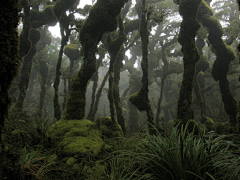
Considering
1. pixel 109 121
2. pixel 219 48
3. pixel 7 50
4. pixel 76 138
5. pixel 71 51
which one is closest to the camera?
pixel 7 50

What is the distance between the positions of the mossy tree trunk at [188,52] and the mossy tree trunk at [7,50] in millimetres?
7718

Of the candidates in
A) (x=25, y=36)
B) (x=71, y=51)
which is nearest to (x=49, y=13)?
(x=71, y=51)

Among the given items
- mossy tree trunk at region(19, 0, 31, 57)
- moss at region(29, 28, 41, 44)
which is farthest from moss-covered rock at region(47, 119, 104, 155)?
moss at region(29, 28, 41, 44)

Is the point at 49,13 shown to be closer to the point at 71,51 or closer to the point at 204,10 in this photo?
the point at 71,51

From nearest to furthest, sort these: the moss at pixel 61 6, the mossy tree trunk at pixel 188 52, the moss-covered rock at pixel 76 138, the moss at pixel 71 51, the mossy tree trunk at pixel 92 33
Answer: the moss-covered rock at pixel 76 138 < the mossy tree trunk at pixel 92 33 < the mossy tree trunk at pixel 188 52 < the moss at pixel 61 6 < the moss at pixel 71 51

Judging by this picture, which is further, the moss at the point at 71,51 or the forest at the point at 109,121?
the moss at the point at 71,51

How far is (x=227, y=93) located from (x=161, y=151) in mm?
11347

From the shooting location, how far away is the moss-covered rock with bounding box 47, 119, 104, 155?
4.21 meters

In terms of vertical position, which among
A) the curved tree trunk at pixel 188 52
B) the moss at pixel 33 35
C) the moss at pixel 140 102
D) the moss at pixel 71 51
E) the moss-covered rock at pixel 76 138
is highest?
the moss at pixel 33 35

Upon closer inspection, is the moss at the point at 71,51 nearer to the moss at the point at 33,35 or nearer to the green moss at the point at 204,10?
the moss at the point at 33,35

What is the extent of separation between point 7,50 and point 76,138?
3.58 meters

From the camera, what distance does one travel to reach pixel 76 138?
4.87m

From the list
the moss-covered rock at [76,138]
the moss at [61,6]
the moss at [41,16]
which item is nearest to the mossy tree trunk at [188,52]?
the moss-covered rock at [76,138]

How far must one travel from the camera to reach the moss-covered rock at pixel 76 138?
166 inches
